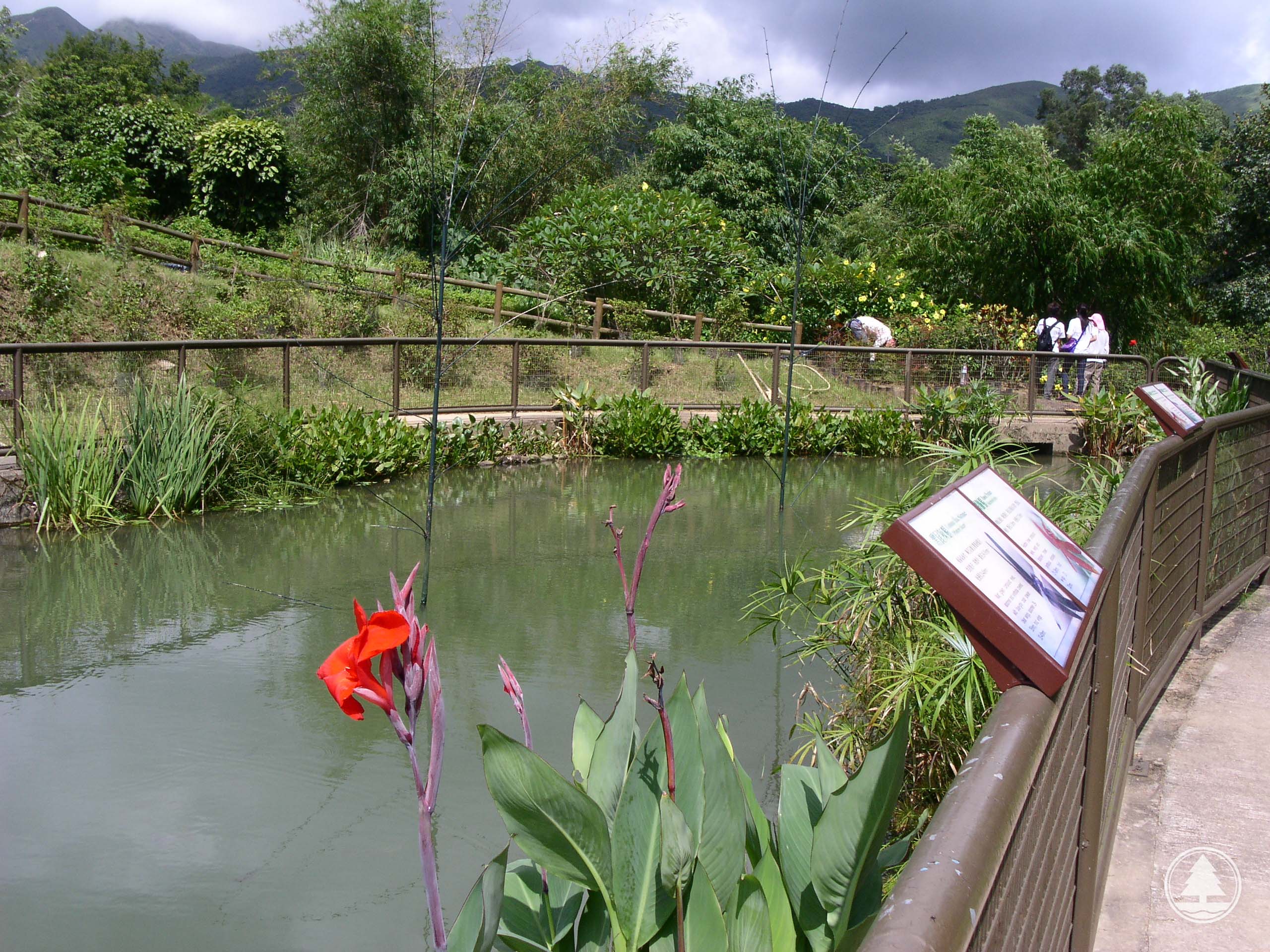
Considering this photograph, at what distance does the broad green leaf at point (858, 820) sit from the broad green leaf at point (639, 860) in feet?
0.87

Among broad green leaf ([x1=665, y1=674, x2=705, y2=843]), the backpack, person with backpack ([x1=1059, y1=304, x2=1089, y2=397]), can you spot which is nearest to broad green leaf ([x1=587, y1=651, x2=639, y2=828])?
broad green leaf ([x1=665, y1=674, x2=705, y2=843])

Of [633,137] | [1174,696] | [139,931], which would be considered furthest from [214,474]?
[633,137]

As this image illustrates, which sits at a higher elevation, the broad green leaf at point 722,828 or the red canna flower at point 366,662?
the red canna flower at point 366,662

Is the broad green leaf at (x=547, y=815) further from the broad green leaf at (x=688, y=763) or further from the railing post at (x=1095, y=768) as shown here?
the railing post at (x=1095, y=768)

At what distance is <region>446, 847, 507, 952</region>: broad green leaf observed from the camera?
1668 millimetres

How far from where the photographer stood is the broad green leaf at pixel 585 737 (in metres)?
2.30

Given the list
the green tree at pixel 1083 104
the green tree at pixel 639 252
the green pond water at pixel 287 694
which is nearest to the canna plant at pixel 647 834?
the green pond water at pixel 287 694

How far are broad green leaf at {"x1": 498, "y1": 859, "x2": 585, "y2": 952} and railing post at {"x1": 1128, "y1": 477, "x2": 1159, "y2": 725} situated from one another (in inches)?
86.8

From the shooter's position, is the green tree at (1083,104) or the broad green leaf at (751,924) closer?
the broad green leaf at (751,924)

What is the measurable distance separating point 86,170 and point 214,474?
1732 centimetres

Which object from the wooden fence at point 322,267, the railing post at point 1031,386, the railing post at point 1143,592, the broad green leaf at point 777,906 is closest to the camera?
the broad green leaf at point 777,906

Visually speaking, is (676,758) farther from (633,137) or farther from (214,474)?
(633,137)

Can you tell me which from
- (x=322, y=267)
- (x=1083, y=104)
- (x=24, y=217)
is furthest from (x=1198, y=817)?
(x=1083, y=104)

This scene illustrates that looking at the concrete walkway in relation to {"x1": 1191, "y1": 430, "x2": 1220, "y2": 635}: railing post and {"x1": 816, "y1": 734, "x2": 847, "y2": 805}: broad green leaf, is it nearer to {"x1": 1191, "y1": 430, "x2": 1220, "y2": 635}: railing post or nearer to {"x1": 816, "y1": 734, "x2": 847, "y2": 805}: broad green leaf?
{"x1": 1191, "y1": 430, "x2": 1220, "y2": 635}: railing post
